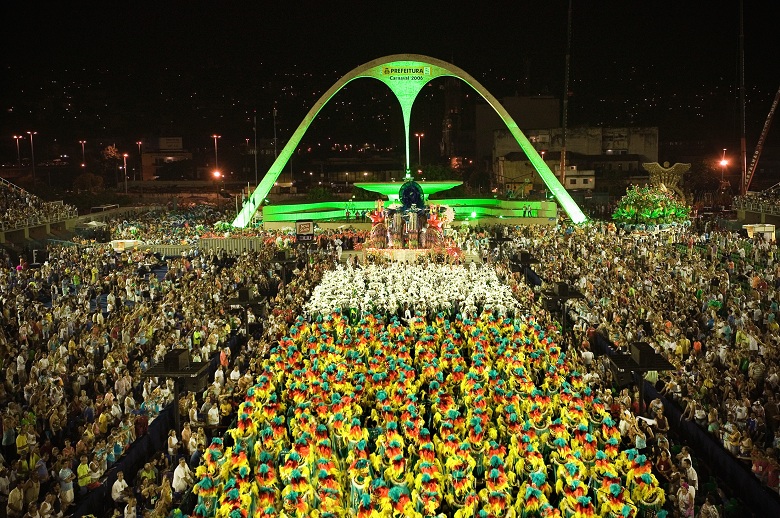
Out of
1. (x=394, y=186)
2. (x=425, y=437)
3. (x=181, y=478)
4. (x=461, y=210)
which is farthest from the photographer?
(x=461, y=210)

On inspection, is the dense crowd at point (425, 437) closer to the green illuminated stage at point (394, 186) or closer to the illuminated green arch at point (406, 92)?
the illuminated green arch at point (406, 92)

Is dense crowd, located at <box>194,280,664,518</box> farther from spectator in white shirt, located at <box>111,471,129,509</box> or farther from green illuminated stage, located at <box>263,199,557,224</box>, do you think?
green illuminated stage, located at <box>263,199,557,224</box>

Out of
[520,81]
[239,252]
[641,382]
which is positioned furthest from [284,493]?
[520,81]

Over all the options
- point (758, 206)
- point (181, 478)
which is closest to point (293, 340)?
point (181, 478)

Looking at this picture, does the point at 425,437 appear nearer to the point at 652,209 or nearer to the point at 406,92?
the point at 652,209

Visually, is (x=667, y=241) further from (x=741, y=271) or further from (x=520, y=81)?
(x=520, y=81)

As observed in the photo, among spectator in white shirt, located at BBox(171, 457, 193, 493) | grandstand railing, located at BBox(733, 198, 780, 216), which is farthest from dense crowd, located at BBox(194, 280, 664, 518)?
grandstand railing, located at BBox(733, 198, 780, 216)
